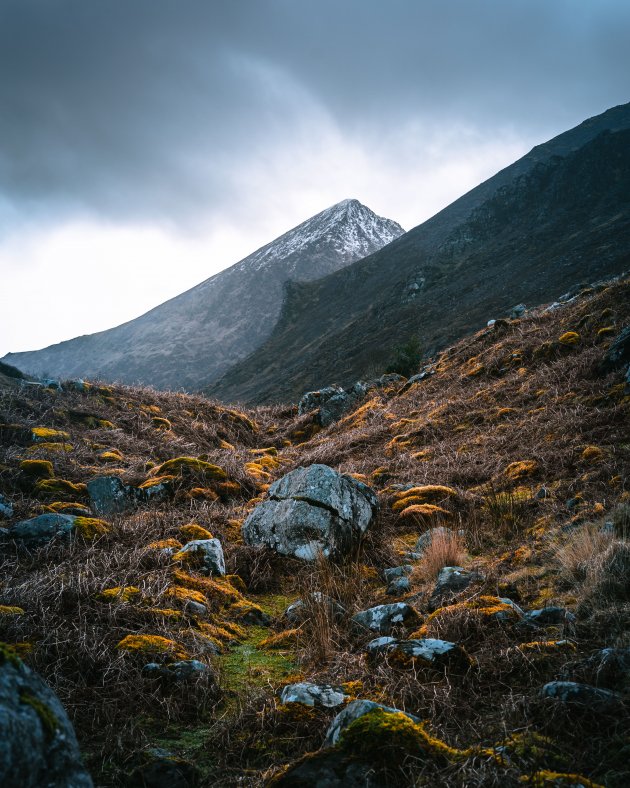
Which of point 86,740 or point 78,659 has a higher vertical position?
point 78,659

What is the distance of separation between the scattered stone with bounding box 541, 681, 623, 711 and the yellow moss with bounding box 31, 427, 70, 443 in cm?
962

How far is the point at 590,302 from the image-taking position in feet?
41.7

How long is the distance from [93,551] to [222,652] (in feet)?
5.78

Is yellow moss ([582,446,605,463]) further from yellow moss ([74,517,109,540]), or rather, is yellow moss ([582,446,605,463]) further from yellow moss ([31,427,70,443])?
yellow moss ([31,427,70,443])

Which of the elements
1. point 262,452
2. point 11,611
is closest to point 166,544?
point 11,611

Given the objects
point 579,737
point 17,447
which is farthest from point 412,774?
point 17,447

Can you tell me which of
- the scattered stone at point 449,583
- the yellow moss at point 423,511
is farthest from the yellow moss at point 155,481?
the scattered stone at point 449,583

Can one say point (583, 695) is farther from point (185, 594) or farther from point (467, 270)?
point (467, 270)

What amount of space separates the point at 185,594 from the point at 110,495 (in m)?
3.47

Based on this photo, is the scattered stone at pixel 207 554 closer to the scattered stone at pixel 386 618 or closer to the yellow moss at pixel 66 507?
the scattered stone at pixel 386 618

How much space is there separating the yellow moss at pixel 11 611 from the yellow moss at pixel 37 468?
4573 mm

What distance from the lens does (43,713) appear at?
49.9 inches

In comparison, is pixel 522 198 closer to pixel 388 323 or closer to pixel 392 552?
pixel 388 323

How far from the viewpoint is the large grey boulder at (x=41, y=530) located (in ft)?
14.2
